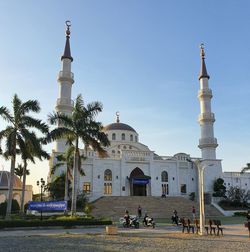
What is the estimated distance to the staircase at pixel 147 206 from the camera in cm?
4222

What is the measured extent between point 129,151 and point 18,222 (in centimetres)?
3219

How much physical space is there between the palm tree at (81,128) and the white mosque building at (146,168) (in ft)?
65.0

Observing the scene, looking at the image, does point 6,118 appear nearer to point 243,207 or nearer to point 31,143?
point 31,143

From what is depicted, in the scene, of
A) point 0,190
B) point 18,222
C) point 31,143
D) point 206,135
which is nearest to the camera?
point 18,222

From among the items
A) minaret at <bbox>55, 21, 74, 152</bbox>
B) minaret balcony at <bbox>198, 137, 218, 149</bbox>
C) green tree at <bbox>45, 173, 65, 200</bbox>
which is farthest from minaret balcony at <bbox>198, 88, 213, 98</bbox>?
green tree at <bbox>45, 173, 65, 200</bbox>

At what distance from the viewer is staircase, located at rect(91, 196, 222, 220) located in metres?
42.2

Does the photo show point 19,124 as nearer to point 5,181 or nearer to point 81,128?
point 81,128

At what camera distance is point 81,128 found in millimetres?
29578

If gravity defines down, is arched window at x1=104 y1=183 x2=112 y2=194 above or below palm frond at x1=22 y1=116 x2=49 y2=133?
below

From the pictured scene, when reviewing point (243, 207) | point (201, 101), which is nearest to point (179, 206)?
point (243, 207)

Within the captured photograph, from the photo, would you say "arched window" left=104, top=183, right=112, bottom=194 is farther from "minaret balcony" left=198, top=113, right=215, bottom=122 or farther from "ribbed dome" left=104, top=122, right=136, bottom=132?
"minaret balcony" left=198, top=113, right=215, bottom=122

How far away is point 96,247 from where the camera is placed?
15.3 m

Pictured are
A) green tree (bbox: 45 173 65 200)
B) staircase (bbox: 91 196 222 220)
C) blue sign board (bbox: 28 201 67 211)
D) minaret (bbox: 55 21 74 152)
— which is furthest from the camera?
minaret (bbox: 55 21 74 152)

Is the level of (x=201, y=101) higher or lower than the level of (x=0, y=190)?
higher
